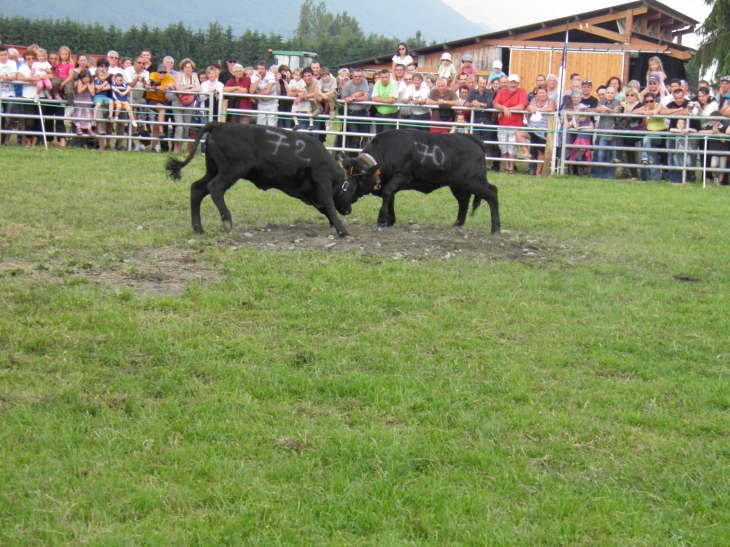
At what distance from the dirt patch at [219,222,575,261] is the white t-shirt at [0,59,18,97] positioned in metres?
9.63

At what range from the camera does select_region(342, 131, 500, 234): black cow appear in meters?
10.1

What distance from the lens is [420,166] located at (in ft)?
33.7

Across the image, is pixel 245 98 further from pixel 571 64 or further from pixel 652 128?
pixel 571 64

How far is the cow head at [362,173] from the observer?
389 inches

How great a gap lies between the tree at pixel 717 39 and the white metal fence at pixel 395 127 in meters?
5.03

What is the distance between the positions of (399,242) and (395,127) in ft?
26.1

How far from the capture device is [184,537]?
11.5 feet

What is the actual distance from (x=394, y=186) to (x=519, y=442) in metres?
6.01

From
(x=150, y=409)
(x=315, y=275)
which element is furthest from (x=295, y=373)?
(x=315, y=275)

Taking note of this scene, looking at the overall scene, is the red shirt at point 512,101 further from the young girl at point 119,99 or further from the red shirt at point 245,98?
the young girl at point 119,99

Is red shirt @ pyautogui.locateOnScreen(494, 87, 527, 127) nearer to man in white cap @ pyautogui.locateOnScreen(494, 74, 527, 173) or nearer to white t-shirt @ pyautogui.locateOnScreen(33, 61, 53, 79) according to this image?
man in white cap @ pyautogui.locateOnScreen(494, 74, 527, 173)

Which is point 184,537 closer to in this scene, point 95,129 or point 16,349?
point 16,349

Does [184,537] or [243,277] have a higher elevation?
[243,277]

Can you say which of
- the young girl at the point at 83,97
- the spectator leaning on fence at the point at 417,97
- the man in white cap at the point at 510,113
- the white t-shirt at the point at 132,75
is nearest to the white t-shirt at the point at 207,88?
the white t-shirt at the point at 132,75
